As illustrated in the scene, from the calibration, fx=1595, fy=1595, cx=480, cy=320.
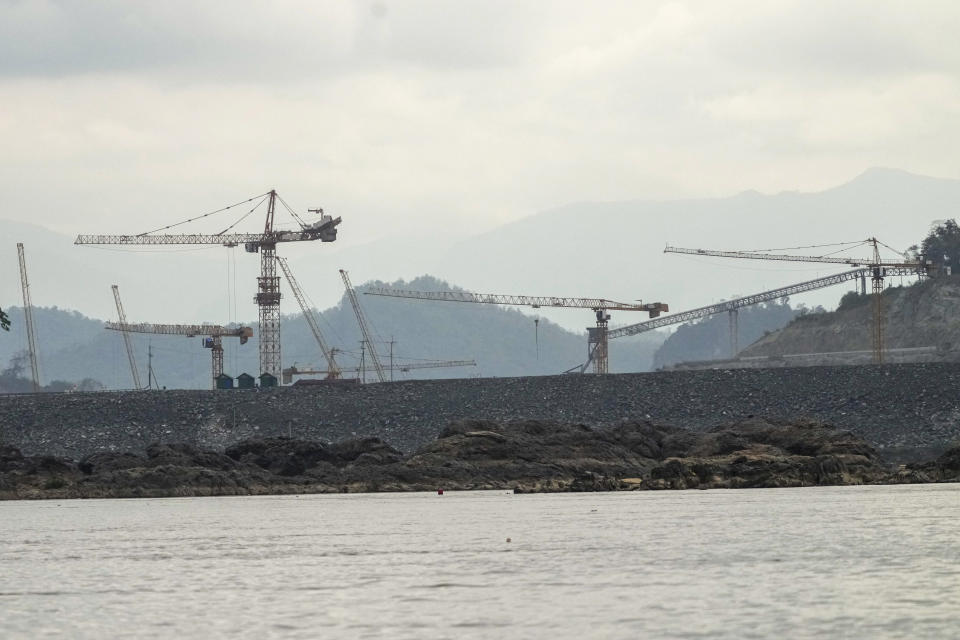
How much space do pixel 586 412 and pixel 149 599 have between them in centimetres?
8407

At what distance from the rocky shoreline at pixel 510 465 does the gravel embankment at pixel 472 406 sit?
1827cm

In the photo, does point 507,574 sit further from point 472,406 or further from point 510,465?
point 472,406

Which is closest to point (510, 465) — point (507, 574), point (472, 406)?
point (472, 406)

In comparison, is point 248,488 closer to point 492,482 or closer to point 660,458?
point 492,482

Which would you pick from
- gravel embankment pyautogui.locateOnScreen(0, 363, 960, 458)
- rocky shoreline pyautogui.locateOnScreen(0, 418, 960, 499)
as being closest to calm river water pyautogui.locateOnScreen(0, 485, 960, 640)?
rocky shoreline pyautogui.locateOnScreen(0, 418, 960, 499)

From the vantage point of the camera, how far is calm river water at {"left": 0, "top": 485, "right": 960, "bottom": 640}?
905 inches

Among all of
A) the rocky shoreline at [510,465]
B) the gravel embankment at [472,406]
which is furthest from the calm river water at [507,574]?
the gravel embankment at [472,406]

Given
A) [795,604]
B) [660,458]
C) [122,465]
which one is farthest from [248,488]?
[795,604]

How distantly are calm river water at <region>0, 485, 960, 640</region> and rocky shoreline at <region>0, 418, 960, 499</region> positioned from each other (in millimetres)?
18247

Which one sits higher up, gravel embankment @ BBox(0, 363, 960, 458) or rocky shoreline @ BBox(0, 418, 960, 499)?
gravel embankment @ BBox(0, 363, 960, 458)

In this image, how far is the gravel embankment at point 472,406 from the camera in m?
A: 104

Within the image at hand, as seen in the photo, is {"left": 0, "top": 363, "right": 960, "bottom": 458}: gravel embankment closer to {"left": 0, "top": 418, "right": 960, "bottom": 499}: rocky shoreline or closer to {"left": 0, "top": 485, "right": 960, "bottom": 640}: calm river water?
{"left": 0, "top": 418, "right": 960, "bottom": 499}: rocky shoreline

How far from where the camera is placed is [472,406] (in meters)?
114

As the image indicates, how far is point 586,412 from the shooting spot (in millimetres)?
110625
